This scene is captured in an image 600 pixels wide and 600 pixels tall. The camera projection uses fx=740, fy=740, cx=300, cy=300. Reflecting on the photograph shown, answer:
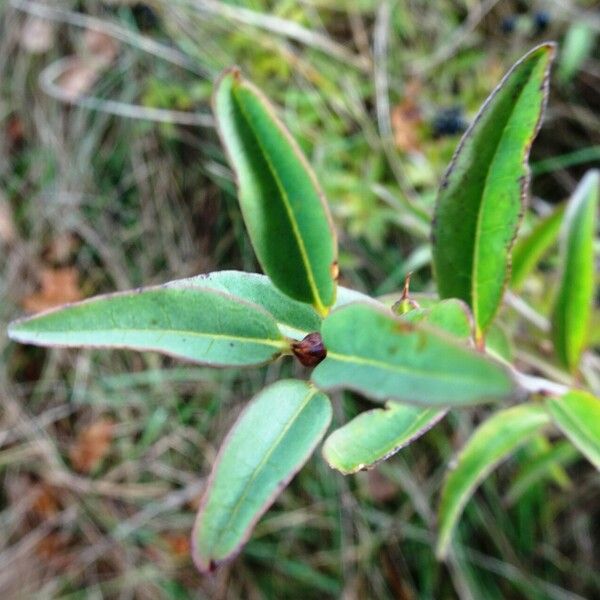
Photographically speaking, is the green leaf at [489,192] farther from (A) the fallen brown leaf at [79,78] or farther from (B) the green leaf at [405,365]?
(A) the fallen brown leaf at [79,78]

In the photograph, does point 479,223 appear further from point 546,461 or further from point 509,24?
point 509,24

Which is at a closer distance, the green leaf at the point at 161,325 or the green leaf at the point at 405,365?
the green leaf at the point at 405,365

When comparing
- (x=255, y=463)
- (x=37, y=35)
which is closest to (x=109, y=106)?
(x=37, y=35)

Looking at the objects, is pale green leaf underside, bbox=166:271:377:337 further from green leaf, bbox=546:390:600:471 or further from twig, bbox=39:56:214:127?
twig, bbox=39:56:214:127

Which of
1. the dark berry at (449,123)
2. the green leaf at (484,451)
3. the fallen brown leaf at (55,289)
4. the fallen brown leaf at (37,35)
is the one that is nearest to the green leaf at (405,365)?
the green leaf at (484,451)

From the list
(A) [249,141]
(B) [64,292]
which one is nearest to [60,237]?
(B) [64,292]
